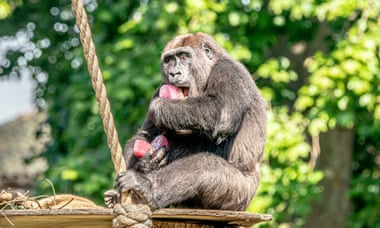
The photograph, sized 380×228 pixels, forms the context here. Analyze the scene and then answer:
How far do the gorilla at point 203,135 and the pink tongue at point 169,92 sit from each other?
0.16ft

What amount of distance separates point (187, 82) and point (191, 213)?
1.68 metres

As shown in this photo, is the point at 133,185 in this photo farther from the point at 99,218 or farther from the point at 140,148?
the point at 140,148

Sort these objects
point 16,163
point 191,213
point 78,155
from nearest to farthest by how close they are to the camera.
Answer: point 191,213
point 78,155
point 16,163

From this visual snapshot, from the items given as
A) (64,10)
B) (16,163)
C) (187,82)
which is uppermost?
(64,10)

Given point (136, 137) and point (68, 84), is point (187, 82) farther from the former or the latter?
point (68, 84)

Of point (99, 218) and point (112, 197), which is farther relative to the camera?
point (112, 197)

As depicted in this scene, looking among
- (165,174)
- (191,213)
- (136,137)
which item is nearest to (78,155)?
(136,137)

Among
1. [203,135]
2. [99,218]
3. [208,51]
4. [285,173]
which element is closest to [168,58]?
[208,51]

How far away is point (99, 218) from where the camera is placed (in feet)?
14.3

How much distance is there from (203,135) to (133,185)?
36.9 inches

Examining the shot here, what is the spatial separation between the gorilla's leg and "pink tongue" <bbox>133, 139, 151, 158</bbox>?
12.5 inches

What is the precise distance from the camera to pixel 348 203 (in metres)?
12.5

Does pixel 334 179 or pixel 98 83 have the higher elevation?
pixel 98 83

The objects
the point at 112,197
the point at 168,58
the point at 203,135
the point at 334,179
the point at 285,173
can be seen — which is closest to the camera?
the point at 112,197
